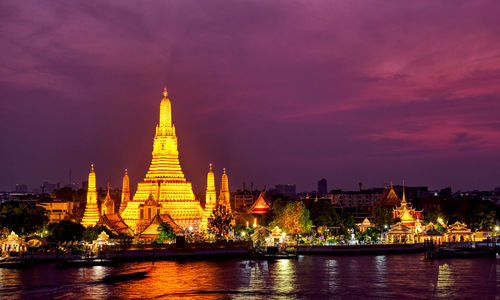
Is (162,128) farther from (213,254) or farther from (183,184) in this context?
(213,254)

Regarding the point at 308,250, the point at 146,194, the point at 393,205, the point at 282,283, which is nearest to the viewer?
the point at 282,283

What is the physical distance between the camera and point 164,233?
66438 mm

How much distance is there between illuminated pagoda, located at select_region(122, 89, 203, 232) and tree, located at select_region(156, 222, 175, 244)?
704 centimetres

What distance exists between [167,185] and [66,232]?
17.3m

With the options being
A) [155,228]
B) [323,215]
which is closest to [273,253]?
[155,228]

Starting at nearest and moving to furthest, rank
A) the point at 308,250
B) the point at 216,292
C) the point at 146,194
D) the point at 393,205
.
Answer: the point at 216,292 < the point at 308,250 < the point at 146,194 < the point at 393,205

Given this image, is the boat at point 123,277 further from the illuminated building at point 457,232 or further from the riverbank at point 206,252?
the illuminated building at point 457,232

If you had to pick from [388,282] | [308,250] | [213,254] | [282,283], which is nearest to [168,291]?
[282,283]

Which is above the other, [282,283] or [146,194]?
[146,194]

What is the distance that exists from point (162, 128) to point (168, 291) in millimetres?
44041

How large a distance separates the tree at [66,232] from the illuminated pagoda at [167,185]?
39.3 feet

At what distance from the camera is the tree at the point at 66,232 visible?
6331 cm

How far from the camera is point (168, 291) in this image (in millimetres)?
39062

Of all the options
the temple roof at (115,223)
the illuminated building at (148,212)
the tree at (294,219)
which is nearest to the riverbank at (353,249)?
the tree at (294,219)
